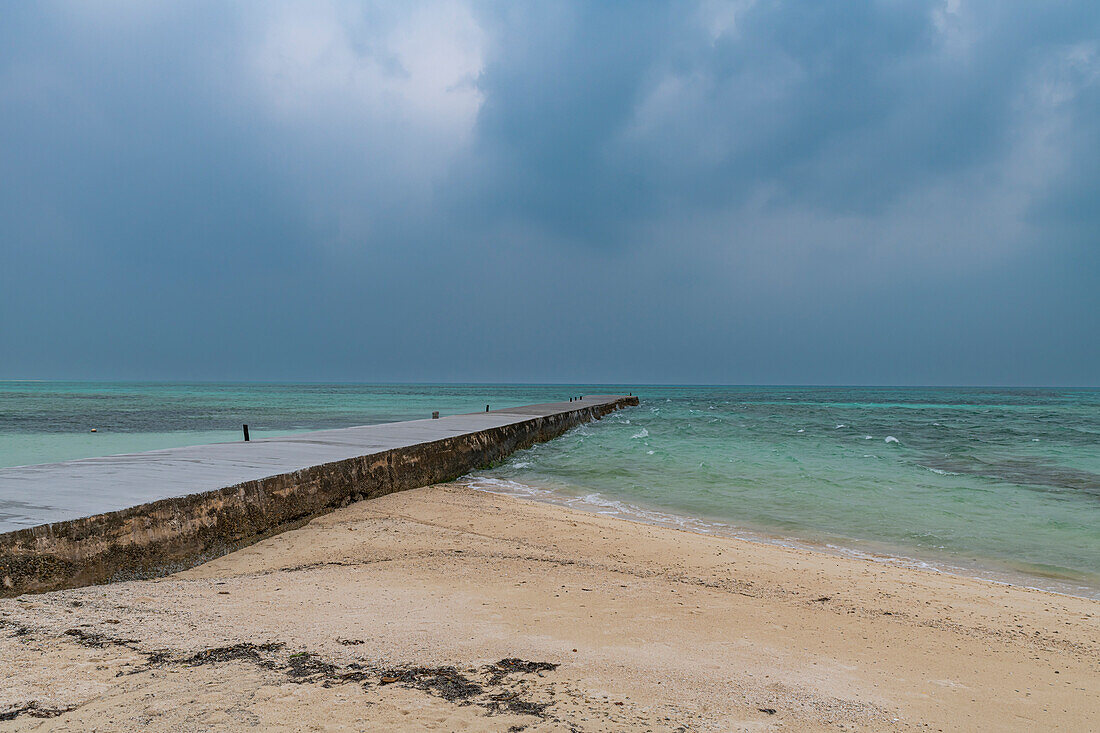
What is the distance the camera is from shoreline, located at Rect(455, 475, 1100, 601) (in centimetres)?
512

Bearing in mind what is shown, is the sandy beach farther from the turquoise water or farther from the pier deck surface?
the turquoise water

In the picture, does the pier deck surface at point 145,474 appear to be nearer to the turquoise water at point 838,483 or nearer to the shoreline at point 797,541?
the shoreline at point 797,541

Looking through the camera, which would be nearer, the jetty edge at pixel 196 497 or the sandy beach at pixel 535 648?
the sandy beach at pixel 535 648

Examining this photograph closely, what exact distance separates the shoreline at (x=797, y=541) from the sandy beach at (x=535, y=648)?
0.57 metres

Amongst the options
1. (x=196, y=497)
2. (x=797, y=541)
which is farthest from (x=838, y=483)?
(x=196, y=497)

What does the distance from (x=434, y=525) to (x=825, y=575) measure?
134 inches

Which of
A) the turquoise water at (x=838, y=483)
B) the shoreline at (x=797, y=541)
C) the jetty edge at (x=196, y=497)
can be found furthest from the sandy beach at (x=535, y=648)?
the turquoise water at (x=838, y=483)

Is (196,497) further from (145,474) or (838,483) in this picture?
(838,483)

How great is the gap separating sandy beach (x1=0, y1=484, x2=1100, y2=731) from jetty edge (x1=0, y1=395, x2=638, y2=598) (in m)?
0.20

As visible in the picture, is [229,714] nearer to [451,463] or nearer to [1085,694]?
[1085,694]

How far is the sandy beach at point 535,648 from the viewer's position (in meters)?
2.16

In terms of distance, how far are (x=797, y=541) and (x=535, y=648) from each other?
14.8 ft

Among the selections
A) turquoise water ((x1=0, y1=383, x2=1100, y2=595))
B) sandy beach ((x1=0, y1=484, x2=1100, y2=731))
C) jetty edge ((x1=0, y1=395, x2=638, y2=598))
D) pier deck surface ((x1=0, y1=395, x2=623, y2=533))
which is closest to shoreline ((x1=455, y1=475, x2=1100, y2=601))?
turquoise water ((x1=0, y1=383, x2=1100, y2=595))

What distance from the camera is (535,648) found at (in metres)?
2.79
